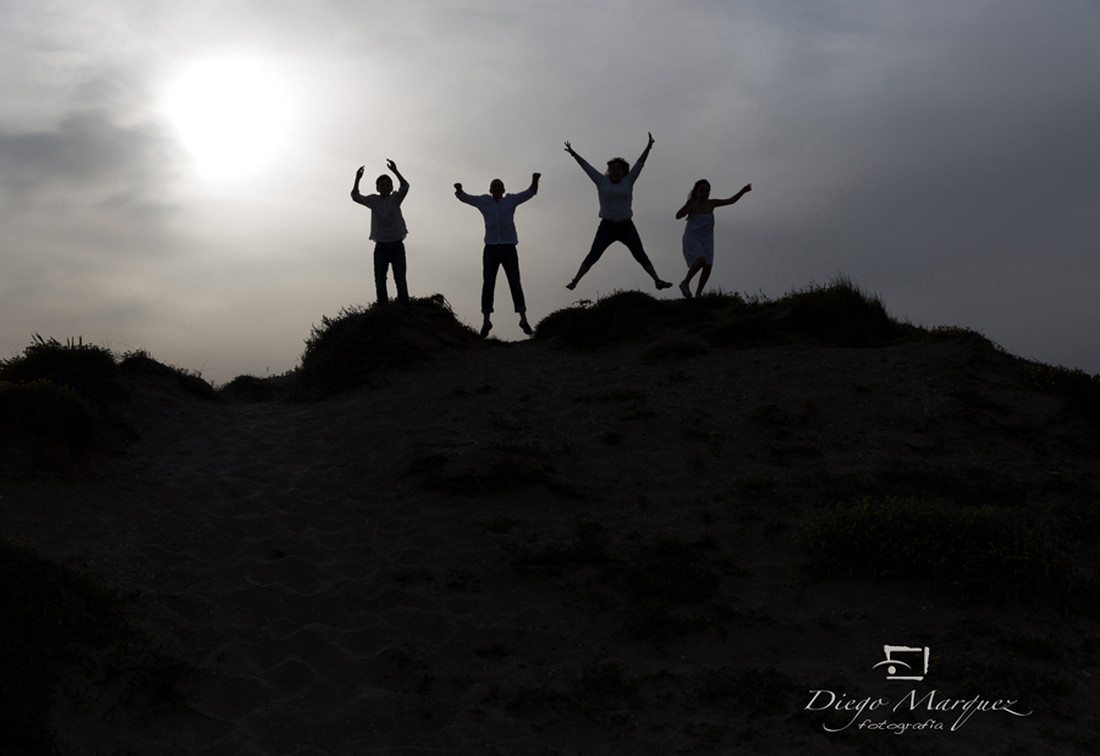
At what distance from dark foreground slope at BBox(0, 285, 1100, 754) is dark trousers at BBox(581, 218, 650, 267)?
5.89 ft

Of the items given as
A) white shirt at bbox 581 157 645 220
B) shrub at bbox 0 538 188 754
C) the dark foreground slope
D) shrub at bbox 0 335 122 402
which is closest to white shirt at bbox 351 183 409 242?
the dark foreground slope

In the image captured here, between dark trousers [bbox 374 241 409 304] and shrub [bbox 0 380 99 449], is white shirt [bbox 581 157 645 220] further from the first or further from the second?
shrub [bbox 0 380 99 449]

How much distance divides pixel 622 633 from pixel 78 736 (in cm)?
382

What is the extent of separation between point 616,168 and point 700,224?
67.9 inches

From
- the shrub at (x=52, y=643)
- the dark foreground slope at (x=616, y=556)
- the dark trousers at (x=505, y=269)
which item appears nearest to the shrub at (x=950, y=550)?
the dark foreground slope at (x=616, y=556)

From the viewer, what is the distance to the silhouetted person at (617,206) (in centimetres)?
1321

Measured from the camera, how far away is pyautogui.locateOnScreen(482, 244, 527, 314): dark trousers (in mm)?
13516

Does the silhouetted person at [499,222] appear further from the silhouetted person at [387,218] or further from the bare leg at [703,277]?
the bare leg at [703,277]

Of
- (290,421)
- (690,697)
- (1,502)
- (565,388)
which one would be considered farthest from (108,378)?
(690,697)

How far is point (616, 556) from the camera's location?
25.2 feet

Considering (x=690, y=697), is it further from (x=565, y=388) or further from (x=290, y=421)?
(x=290, y=421)

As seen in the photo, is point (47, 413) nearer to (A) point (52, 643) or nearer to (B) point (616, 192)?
(A) point (52, 643)

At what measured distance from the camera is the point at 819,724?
532 centimetres

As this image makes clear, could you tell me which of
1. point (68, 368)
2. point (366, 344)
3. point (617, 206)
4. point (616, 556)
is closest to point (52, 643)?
point (616, 556)
